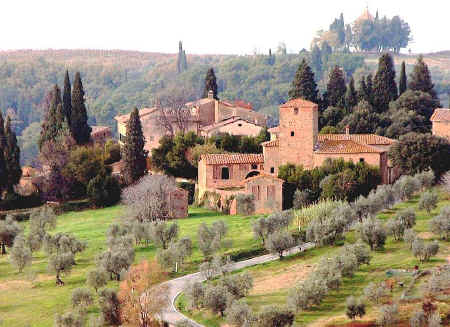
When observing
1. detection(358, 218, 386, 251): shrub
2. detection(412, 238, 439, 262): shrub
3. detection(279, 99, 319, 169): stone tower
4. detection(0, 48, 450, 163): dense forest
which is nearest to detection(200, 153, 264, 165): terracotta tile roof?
detection(279, 99, 319, 169): stone tower

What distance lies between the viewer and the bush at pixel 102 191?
198 ft

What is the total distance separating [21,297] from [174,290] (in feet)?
20.6

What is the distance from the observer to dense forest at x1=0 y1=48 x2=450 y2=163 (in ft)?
383

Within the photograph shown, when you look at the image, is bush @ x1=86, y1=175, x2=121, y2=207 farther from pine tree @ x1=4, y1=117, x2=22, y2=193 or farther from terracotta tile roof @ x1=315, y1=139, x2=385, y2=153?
terracotta tile roof @ x1=315, y1=139, x2=385, y2=153

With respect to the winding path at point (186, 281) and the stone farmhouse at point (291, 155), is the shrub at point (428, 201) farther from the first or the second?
the stone farmhouse at point (291, 155)

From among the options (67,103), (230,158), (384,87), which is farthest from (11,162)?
(384,87)

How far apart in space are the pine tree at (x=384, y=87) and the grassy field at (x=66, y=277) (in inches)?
844

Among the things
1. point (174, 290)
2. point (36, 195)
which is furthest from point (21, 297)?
point (36, 195)

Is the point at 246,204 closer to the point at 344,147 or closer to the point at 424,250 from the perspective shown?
Result: the point at 344,147

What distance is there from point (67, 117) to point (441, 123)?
25.3 meters

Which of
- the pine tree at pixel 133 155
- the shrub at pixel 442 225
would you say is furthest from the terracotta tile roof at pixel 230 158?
the shrub at pixel 442 225

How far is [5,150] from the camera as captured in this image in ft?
205

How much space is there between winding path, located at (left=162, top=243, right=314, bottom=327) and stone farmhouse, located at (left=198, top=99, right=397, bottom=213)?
10335 millimetres

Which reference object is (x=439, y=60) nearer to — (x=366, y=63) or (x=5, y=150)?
(x=366, y=63)
